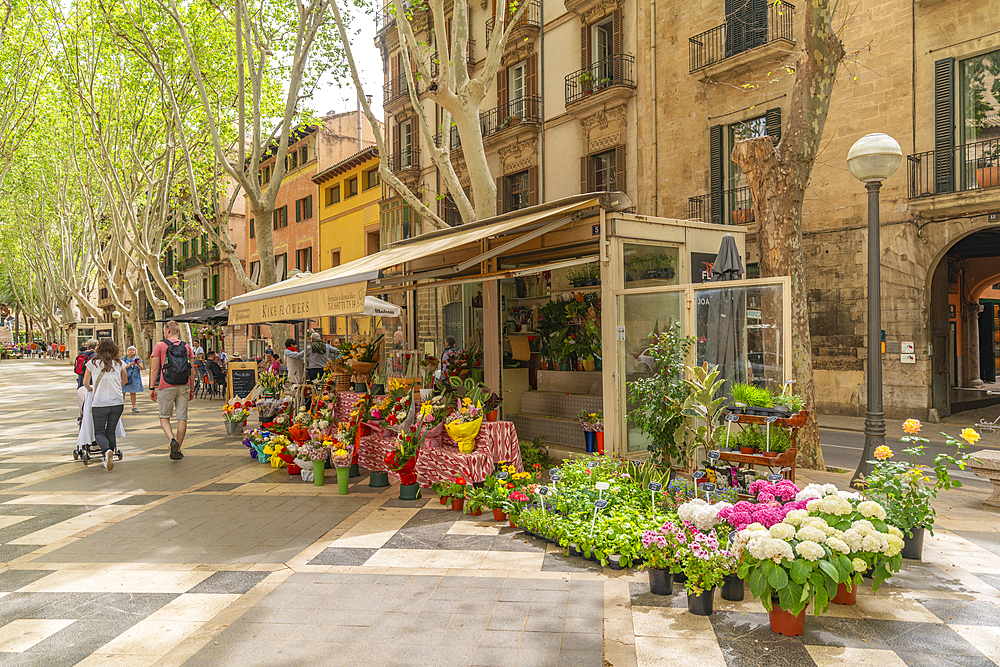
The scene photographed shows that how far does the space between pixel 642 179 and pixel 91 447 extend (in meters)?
13.3

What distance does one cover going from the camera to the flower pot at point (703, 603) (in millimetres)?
3752

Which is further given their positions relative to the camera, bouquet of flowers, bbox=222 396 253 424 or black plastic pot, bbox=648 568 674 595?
bouquet of flowers, bbox=222 396 253 424

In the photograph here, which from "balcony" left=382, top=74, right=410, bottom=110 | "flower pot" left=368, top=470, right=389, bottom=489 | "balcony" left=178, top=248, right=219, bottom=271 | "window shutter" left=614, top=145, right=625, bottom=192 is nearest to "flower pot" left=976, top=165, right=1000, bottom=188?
"window shutter" left=614, top=145, right=625, bottom=192

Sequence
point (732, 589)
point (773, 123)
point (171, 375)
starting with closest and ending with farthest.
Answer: point (732, 589)
point (171, 375)
point (773, 123)

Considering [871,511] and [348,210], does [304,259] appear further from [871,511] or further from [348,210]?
[871,511]

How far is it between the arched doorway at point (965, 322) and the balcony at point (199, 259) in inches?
1606

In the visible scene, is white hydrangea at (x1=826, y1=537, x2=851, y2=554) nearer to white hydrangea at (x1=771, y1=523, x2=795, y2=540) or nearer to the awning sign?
white hydrangea at (x1=771, y1=523, x2=795, y2=540)

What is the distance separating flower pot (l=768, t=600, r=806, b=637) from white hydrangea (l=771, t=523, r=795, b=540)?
1.20ft

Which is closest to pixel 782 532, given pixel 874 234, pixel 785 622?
pixel 785 622

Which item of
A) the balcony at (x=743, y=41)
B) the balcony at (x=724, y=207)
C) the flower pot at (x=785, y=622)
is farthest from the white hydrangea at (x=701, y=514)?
the balcony at (x=743, y=41)

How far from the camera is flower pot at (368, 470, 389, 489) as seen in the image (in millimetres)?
7223

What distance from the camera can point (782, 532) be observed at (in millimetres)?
3488

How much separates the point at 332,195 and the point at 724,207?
67.9 feet

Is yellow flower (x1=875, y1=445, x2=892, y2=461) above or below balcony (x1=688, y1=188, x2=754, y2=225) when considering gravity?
below
